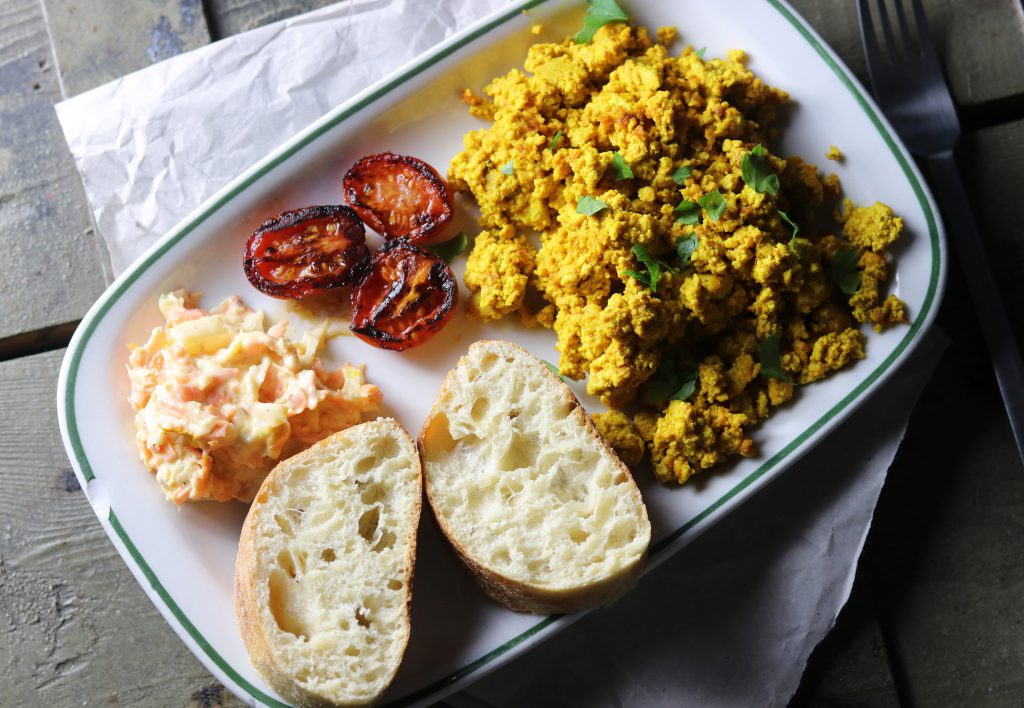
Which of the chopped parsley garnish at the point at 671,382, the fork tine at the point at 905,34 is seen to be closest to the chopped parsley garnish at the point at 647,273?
the chopped parsley garnish at the point at 671,382

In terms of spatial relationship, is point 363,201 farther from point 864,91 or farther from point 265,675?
point 864,91

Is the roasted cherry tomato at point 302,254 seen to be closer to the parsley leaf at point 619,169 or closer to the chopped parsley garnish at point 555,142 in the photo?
the chopped parsley garnish at point 555,142

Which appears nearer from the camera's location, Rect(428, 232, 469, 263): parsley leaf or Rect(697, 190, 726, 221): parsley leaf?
Rect(697, 190, 726, 221): parsley leaf

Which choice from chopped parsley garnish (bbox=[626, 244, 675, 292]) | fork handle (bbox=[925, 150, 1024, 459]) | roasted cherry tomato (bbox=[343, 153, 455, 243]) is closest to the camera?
chopped parsley garnish (bbox=[626, 244, 675, 292])

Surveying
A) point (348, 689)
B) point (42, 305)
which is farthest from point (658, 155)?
point (42, 305)

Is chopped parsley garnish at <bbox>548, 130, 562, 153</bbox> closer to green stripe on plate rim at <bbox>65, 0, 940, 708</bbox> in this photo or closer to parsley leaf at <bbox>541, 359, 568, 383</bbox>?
green stripe on plate rim at <bbox>65, 0, 940, 708</bbox>

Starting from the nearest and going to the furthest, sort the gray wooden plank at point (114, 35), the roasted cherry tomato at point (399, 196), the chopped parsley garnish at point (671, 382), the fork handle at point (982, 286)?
the chopped parsley garnish at point (671, 382), the roasted cherry tomato at point (399, 196), the fork handle at point (982, 286), the gray wooden plank at point (114, 35)

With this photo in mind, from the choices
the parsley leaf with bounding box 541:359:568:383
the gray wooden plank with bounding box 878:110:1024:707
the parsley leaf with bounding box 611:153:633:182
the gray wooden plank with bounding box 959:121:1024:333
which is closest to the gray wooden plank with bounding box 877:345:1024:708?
the gray wooden plank with bounding box 878:110:1024:707
